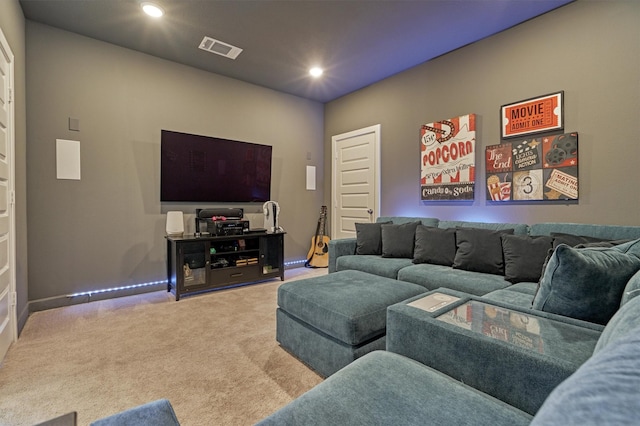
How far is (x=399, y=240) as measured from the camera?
3297mm

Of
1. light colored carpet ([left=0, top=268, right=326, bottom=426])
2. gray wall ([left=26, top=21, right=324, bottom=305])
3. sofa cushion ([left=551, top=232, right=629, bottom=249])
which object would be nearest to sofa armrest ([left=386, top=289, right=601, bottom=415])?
light colored carpet ([left=0, top=268, right=326, bottom=426])

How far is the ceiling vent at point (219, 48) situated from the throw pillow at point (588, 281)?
3557 mm

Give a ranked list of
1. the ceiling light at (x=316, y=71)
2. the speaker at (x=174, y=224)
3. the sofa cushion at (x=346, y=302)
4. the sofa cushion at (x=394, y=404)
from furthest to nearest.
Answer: the ceiling light at (x=316, y=71) < the speaker at (x=174, y=224) < the sofa cushion at (x=346, y=302) < the sofa cushion at (x=394, y=404)

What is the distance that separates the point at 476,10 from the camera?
9.04 ft

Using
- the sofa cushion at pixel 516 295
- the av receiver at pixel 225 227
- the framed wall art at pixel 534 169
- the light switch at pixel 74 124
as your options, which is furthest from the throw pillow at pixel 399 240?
the light switch at pixel 74 124

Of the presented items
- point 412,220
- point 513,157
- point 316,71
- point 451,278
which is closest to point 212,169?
point 316,71

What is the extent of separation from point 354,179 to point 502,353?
388 cm

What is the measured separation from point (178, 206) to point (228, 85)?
1811mm

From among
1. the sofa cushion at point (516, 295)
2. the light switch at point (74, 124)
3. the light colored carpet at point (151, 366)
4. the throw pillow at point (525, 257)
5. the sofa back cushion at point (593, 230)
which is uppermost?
the light switch at point (74, 124)

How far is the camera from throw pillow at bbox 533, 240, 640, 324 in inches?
44.4

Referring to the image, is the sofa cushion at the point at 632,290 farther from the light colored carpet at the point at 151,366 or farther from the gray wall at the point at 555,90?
the gray wall at the point at 555,90

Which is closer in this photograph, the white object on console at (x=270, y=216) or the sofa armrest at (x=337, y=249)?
the sofa armrest at (x=337, y=249)

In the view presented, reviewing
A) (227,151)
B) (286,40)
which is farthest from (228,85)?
(286,40)

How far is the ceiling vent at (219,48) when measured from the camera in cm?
328
